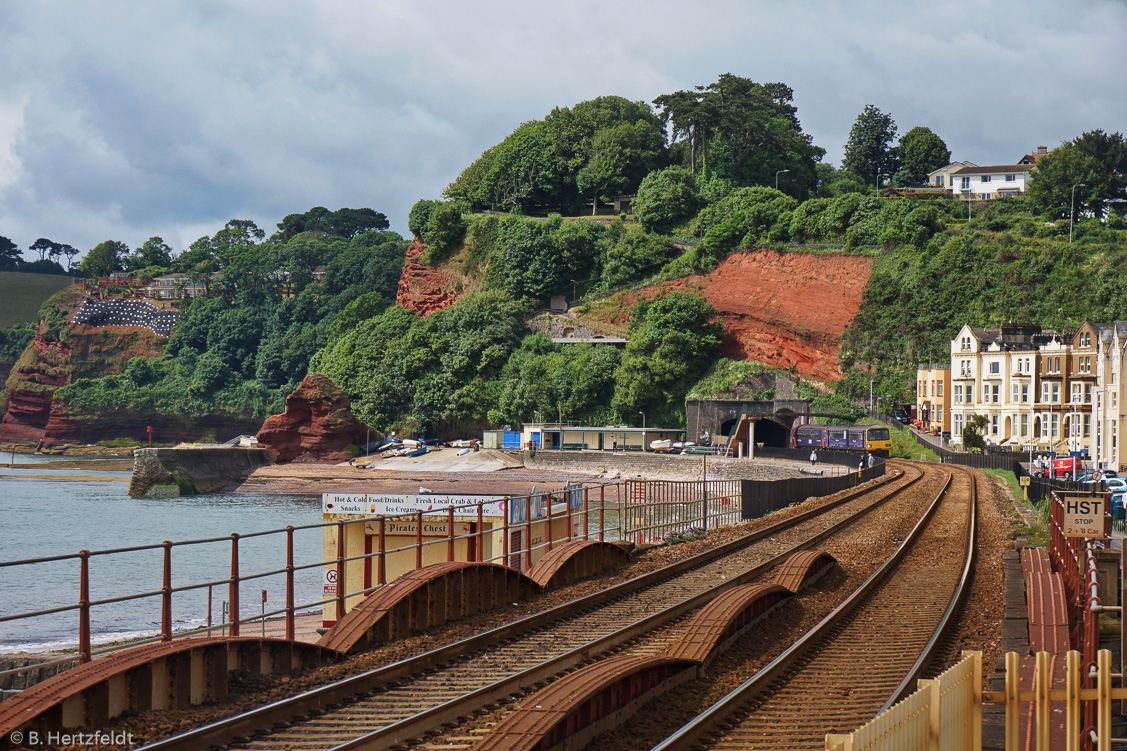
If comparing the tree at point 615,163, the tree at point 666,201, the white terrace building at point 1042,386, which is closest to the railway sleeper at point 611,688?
the white terrace building at point 1042,386

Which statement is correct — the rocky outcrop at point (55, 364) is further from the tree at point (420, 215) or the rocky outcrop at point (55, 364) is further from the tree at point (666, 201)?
the tree at point (666, 201)

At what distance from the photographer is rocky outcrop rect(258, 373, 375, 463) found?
9238 centimetres

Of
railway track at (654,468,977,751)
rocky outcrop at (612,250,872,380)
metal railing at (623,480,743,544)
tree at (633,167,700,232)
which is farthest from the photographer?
tree at (633,167,700,232)

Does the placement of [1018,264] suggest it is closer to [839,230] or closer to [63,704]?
[839,230]

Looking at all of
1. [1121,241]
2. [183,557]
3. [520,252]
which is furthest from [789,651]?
[520,252]

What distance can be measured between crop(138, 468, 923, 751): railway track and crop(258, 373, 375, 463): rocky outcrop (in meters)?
77.3

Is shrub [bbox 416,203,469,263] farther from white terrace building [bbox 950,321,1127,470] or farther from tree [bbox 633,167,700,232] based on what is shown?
white terrace building [bbox 950,321,1127,470]

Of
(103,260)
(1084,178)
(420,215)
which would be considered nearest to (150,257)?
(103,260)

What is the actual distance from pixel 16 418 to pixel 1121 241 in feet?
435

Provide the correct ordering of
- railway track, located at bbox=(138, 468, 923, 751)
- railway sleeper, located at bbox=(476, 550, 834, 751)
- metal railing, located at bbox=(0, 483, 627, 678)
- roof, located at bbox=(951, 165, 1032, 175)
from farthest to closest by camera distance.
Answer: roof, located at bbox=(951, 165, 1032, 175) < metal railing, located at bbox=(0, 483, 627, 678) < railway track, located at bbox=(138, 468, 923, 751) < railway sleeper, located at bbox=(476, 550, 834, 751)

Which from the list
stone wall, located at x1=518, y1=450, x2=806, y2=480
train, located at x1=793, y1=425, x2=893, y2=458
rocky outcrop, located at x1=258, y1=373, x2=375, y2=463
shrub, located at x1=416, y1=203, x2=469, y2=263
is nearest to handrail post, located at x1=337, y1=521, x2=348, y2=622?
stone wall, located at x1=518, y1=450, x2=806, y2=480

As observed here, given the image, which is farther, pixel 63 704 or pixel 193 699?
pixel 193 699

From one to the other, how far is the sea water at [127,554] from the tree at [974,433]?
41862 mm

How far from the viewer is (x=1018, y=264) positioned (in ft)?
271
